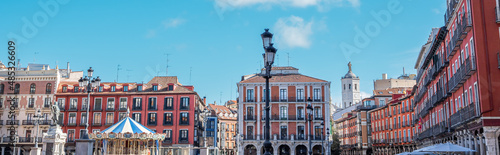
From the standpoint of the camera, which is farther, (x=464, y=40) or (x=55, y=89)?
(x=55, y=89)

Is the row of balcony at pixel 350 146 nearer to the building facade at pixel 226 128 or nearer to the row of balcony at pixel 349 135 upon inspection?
the row of balcony at pixel 349 135

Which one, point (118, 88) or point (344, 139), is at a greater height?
point (118, 88)

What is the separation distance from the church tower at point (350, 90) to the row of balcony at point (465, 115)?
9492 cm

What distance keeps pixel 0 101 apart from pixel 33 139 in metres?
7.71

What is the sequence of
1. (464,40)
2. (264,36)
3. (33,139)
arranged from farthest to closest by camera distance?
(33,139)
(464,40)
(264,36)

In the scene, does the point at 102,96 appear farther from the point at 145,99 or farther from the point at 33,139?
the point at 33,139

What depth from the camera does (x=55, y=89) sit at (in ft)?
191

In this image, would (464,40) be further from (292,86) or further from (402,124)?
(402,124)

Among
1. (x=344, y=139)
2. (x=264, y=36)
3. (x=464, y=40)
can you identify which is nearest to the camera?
(x=264, y=36)

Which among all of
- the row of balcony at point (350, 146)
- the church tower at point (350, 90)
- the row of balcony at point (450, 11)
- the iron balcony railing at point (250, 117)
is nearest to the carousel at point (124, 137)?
the row of balcony at point (450, 11)

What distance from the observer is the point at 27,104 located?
2274 inches

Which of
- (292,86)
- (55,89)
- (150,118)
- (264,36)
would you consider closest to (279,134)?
(292,86)

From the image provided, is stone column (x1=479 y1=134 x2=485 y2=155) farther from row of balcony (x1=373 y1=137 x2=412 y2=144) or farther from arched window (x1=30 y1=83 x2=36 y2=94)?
arched window (x1=30 y1=83 x2=36 y2=94)

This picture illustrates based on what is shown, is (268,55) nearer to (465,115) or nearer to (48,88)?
(465,115)
